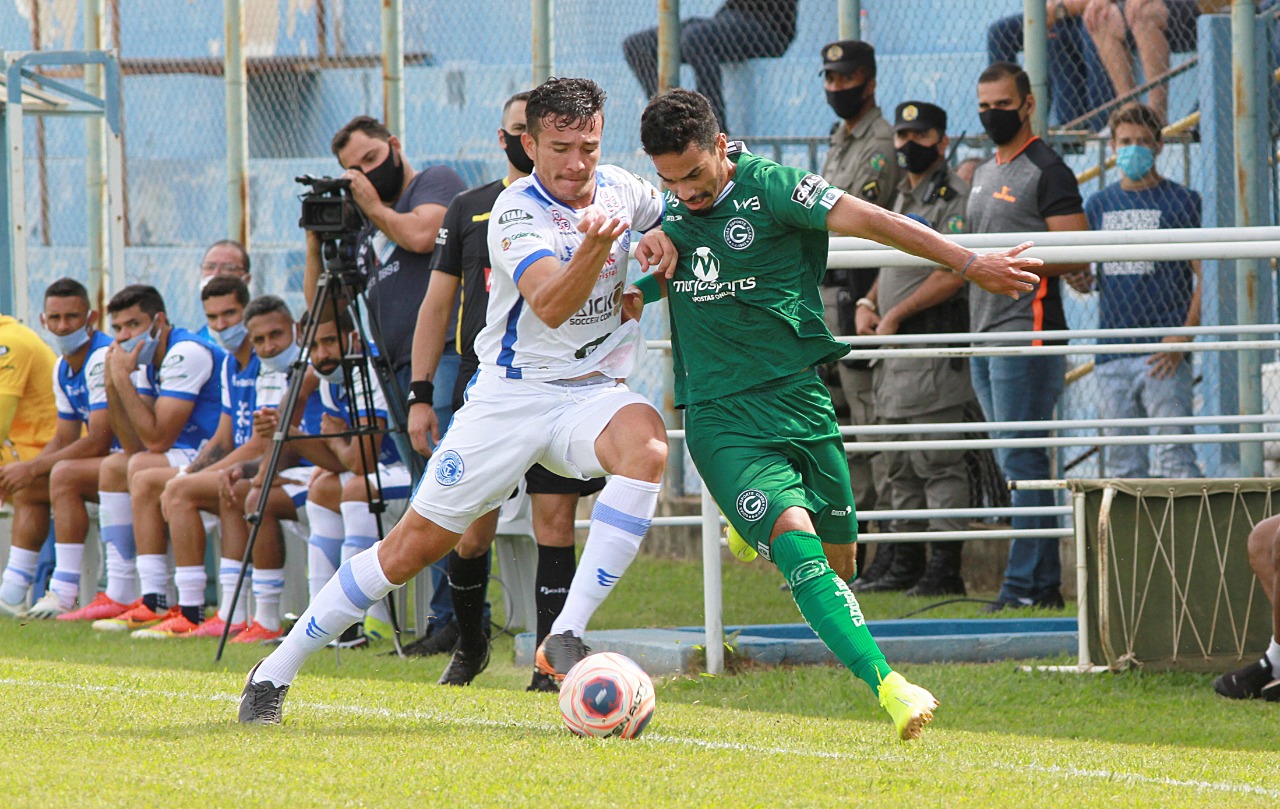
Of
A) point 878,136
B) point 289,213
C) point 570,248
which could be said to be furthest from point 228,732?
point 289,213

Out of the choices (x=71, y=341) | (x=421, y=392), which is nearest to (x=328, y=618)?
(x=421, y=392)

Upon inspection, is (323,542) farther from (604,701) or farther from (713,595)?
(604,701)

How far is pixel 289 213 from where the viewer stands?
529 inches

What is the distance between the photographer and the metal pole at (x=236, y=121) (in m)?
10.8

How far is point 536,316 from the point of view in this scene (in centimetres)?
497

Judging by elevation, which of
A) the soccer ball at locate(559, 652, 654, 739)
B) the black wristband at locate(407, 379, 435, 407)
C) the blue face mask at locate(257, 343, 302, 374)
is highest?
the blue face mask at locate(257, 343, 302, 374)

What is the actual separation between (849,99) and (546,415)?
A: 4.09 m

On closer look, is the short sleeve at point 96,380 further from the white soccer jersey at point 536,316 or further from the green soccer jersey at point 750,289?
the green soccer jersey at point 750,289

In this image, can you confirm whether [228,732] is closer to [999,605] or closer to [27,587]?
[999,605]

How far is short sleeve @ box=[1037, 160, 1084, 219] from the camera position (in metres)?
7.68

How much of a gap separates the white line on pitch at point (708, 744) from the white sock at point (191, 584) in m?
2.68

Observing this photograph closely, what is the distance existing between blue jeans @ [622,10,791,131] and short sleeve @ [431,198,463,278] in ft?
12.5

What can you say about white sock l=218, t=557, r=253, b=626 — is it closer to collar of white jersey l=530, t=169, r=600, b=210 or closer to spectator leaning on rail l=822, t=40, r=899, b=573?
spectator leaning on rail l=822, t=40, r=899, b=573

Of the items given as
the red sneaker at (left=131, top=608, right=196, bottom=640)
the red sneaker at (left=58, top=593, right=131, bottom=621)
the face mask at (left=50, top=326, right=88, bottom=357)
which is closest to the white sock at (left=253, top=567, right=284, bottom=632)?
the red sneaker at (left=131, top=608, right=196, bottom=640)
